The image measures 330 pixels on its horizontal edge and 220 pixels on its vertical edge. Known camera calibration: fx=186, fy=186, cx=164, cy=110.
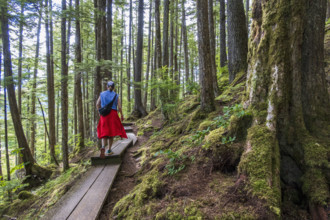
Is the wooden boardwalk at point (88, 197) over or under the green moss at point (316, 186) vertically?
under

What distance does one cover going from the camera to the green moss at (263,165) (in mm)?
1884

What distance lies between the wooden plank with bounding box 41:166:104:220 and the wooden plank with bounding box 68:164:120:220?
9cm

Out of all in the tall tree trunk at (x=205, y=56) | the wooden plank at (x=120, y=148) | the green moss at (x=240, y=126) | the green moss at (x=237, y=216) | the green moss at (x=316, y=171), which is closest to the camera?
the green moss at (x=237, y=216)

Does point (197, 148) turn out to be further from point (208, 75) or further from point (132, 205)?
point (208, 75)

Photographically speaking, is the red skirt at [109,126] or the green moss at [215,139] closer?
the green moss at [215,139]

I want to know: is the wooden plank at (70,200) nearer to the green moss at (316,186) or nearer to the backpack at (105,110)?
the backpack at (105,110)

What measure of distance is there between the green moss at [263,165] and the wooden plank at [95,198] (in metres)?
2.36

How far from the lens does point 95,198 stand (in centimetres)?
338

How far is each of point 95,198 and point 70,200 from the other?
47 cm

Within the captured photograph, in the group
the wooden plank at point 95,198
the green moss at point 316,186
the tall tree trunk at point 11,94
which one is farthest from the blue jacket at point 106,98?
the tall tree trunk at point 11,94

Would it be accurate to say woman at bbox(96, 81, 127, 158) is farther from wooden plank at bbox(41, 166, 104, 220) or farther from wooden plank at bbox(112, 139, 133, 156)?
wooden plank at bbox(41, 166, 104, 220)

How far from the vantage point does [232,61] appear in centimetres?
699

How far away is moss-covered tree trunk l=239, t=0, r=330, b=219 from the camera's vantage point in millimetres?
A: 2234

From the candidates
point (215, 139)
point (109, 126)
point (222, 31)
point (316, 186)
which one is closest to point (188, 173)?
point (215, 139)
